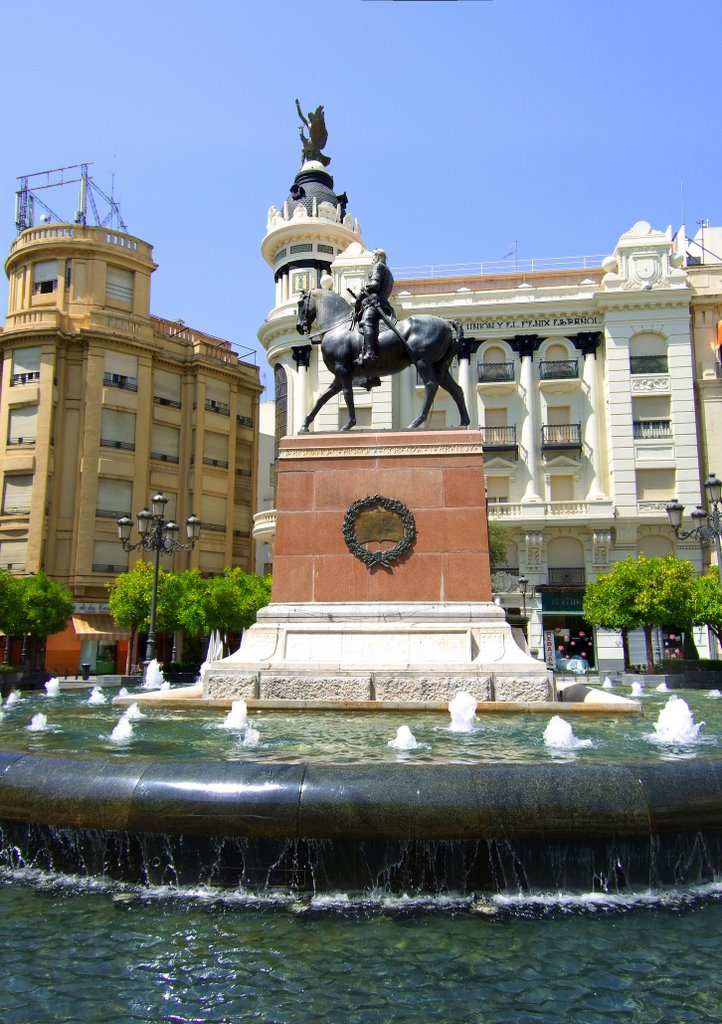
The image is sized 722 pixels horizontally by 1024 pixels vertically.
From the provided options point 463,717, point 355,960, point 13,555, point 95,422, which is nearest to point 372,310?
point 463,717

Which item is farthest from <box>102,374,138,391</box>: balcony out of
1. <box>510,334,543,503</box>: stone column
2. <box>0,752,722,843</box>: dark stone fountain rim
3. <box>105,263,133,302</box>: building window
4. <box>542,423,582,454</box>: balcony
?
<box>0,752,722,843</box>: dark stone fountain rim

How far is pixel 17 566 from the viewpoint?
45.0 meters

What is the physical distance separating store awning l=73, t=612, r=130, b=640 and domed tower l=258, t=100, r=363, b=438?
13.9 metres

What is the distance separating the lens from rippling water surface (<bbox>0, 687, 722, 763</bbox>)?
24.1 ft

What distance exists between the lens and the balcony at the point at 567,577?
140ft

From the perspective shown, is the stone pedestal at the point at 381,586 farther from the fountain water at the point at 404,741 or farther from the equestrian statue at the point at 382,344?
the fountain water at the point at 404,741

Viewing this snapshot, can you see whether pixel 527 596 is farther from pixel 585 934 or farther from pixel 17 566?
pixel 585 934

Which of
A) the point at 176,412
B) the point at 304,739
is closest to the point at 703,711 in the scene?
the point at 304,739

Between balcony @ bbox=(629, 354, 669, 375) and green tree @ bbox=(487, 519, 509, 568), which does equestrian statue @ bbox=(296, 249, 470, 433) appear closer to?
green tree @ bbox=(487, 519, 509, 568)

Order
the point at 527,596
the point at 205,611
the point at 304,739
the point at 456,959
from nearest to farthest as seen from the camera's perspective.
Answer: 1. the point at 456,959
2. the point at 304,739
3. the point at 205,611
4. the point at 527,596

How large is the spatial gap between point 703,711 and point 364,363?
8.29 m

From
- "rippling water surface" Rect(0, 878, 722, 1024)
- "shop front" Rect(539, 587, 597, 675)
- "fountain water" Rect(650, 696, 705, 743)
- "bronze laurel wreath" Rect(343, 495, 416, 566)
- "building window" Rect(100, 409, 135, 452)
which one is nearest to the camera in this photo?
"rippling water surface" Rect(0, 878, 722, 1024)

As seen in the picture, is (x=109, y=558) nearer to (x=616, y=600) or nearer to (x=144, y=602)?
(x=144, y=602)

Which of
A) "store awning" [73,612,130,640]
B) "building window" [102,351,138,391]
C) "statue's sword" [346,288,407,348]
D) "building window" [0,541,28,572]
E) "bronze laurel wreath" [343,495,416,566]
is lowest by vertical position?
"store awning" [73,612,130,640]
